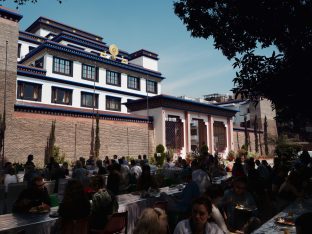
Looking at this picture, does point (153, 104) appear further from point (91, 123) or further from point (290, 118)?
point (290, 118)

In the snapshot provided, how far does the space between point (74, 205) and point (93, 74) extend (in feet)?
102

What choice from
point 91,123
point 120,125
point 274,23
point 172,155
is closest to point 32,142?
point 91,123

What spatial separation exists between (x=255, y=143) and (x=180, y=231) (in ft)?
134

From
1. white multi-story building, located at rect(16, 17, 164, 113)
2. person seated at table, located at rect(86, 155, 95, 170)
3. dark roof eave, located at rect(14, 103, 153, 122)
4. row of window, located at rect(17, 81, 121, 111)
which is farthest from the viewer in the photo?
white multi-story building, located at rect(16, 17, 164, 113)

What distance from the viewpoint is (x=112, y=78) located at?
119 feet

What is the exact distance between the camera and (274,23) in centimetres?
688

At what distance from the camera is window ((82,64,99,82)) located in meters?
33.2

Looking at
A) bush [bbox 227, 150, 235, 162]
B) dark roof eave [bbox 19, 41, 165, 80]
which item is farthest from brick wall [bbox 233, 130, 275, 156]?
dark roof eave [bbox 19, 41, 165, 80]

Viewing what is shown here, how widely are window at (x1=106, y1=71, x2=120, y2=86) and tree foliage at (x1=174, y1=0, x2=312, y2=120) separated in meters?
27.9

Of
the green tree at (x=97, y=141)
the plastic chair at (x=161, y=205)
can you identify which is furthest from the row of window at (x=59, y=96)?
the plastic chair at (x=161, y=205)

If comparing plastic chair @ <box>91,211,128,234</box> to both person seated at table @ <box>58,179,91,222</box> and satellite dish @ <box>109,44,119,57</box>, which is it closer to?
person seated at table @ <box>58,179,91,222</box>

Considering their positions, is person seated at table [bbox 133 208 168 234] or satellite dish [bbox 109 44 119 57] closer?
person seated at table [bbox 133 208 168 234]

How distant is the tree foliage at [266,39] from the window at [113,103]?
2765 cm

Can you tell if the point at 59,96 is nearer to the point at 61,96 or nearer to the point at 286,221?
the point at 61,96
